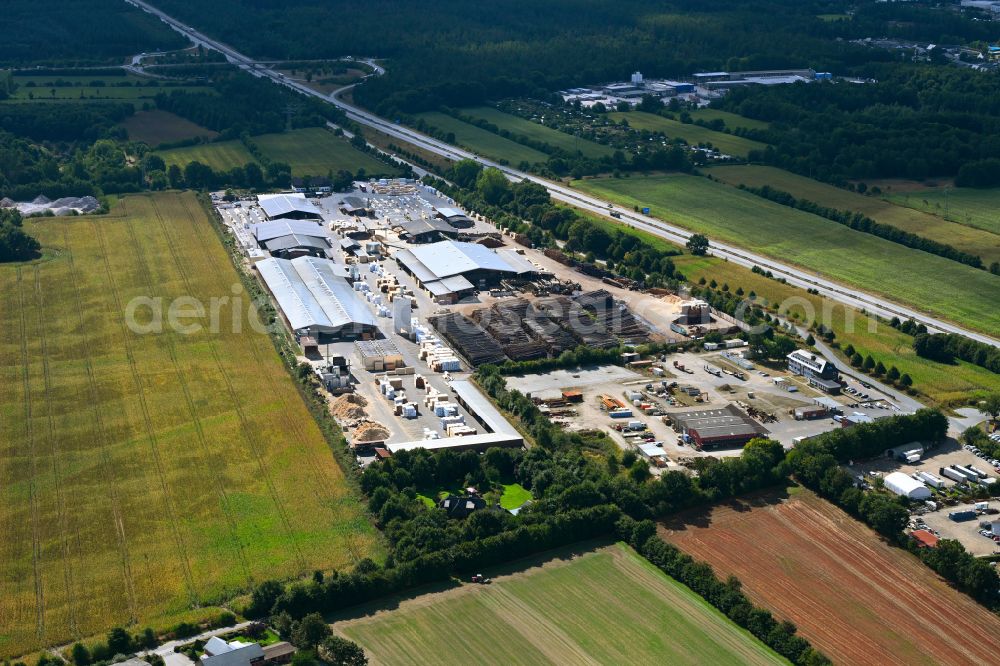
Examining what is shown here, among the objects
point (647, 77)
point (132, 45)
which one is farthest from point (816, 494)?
point (132, 45)

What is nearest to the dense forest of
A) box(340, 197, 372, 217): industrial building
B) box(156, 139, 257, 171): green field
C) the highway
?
the highway

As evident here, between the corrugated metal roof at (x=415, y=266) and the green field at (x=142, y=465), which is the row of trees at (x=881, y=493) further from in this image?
the corrugated metal roof at (x=415, y=266)

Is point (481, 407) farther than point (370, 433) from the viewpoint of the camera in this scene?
Yes

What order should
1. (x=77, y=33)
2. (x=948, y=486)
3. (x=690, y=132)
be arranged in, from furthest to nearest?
(x=77, y=33) < (x=690, y=132) < (x=948, y=486)

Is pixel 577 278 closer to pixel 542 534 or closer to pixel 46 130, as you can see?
pixel 542 534

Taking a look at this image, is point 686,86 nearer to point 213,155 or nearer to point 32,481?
point 213,155

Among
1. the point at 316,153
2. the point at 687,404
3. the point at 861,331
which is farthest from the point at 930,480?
the point at 316,153
